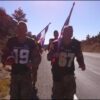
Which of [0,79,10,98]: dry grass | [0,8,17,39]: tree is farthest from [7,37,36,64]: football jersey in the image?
[0,8,17,39]: tree

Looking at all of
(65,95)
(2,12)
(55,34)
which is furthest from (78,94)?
(2,12)

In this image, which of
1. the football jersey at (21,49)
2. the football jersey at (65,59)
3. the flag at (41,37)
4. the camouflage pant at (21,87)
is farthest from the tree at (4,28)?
the camouflage pant at (21,87)

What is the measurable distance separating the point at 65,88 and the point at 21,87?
44.1 inches

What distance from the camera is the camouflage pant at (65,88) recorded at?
8.98 metres

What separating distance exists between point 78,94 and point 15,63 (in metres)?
4.81

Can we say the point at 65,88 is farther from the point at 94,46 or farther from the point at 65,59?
the point at 94,46

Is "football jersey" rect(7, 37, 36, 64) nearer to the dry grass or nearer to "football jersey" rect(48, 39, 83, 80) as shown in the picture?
"football jersey" rect(48, 39, 83, 80)

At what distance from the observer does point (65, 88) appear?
29.6 ft

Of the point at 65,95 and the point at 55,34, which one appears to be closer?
the point at 65,95

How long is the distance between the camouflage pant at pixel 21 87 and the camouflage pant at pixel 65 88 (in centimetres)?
79

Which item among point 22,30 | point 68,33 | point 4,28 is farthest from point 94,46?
point 22,30

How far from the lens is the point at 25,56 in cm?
855

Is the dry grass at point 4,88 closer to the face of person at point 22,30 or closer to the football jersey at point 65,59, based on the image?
the football jersey at point 65,59

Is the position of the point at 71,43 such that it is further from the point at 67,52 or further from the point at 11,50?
the point at 11,50
